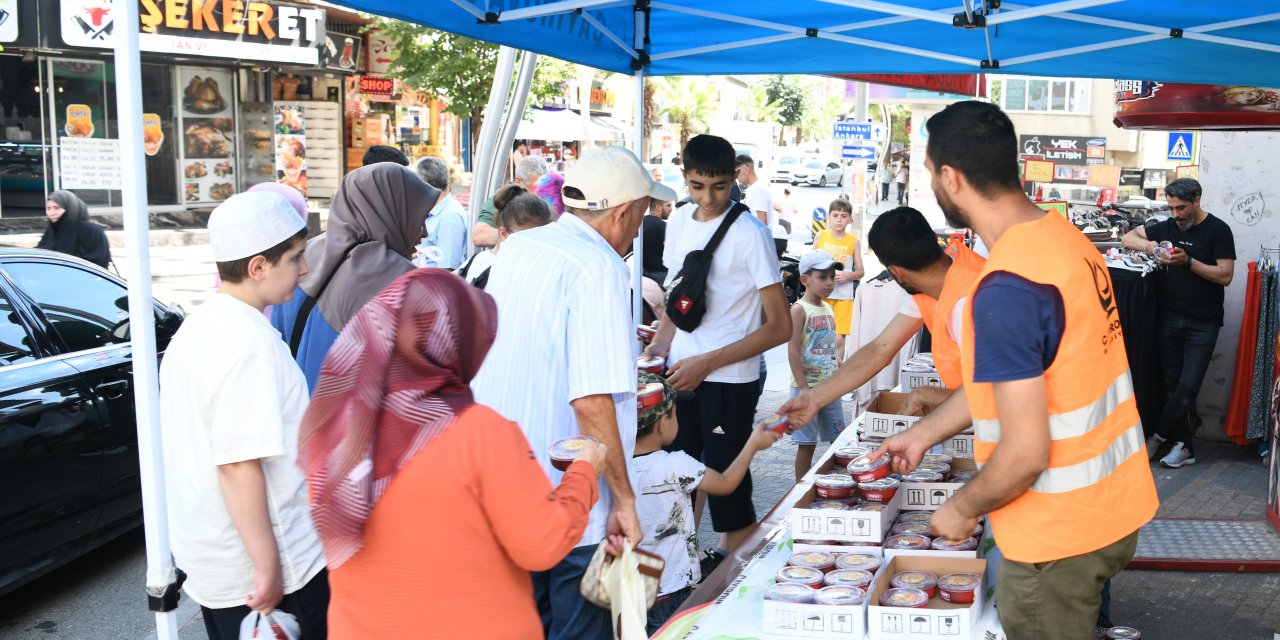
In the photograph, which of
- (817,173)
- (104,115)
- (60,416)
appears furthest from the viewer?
(817,173)

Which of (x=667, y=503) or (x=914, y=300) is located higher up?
(x=914, y=300)

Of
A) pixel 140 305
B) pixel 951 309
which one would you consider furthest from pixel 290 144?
pixel 951 309

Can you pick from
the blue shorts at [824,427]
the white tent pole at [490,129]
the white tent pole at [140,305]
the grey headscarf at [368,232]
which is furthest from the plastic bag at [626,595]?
the white tent pole at [490,129]

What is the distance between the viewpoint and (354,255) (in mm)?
3947

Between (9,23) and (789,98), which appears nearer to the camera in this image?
(9,23)

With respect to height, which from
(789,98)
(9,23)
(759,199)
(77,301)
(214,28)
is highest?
(789,98)

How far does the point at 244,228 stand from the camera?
290cm

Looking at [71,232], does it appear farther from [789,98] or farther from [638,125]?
[789,98]

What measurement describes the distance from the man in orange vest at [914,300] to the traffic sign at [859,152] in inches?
613

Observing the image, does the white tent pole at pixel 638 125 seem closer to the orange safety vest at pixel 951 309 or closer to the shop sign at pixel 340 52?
the orange safety vest at pixel 951 309

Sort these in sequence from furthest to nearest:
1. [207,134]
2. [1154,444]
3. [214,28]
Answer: [207,134]
[214,28]
[1154,444]

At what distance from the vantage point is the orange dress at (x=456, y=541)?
6.82 feet

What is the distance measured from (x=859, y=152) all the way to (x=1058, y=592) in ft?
57.5

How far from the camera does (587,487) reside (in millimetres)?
2434
